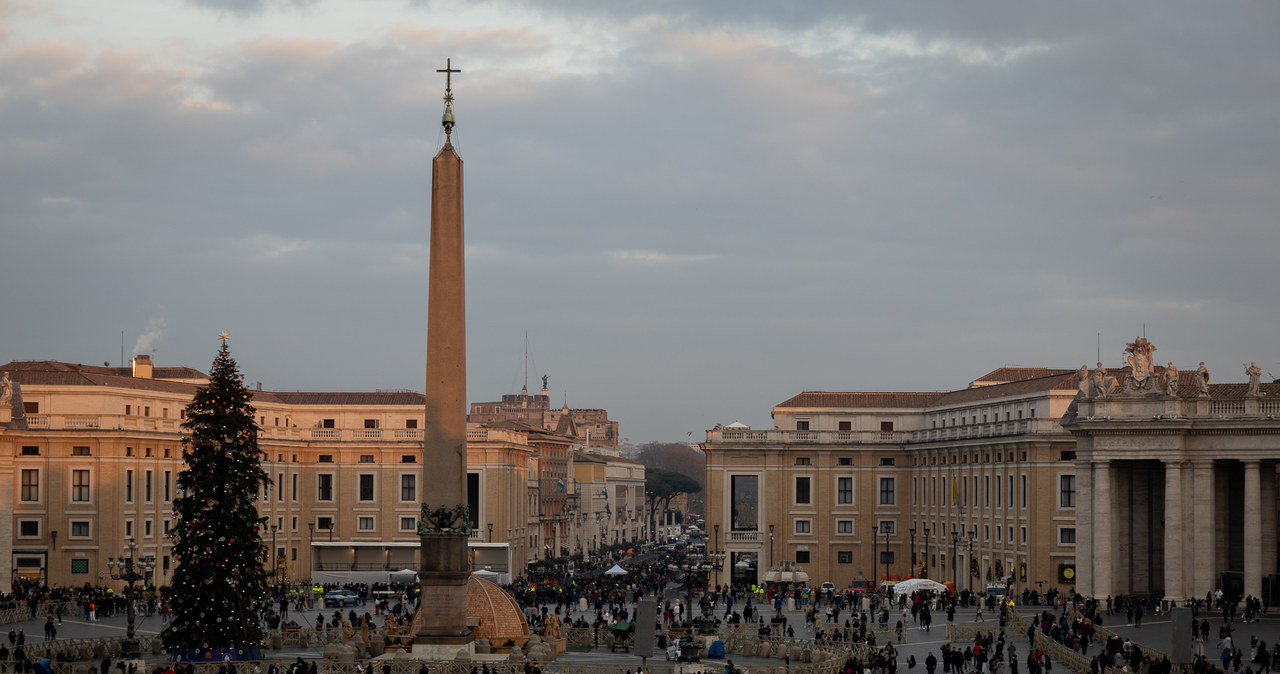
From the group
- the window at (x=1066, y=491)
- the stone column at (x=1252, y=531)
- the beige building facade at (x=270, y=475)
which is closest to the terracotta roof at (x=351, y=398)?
the beige building facade at (x=270, y=475)

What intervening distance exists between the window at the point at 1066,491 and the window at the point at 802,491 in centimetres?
2211

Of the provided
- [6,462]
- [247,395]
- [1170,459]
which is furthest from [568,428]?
[247,395]

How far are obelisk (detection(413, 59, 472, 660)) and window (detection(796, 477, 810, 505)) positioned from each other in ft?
211

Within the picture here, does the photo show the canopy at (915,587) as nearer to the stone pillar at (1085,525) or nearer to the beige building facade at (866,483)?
the stone pillar at (1085,525)

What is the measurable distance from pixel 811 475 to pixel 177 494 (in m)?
37.4

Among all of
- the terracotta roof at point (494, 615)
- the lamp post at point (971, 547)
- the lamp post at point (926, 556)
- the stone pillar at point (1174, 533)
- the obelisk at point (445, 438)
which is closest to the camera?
the obelisk at point (445, 438)

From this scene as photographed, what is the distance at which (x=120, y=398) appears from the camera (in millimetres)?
89500

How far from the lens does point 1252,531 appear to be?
61719 millimetres

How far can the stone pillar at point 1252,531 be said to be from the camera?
61.6 meters

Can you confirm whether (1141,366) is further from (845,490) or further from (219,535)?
(845,490)

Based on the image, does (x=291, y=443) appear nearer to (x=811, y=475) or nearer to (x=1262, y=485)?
(x=811, y=475)

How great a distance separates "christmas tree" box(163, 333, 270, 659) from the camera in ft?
154

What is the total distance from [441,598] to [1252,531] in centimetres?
3264

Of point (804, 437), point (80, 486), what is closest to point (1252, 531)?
point (804, 437)
